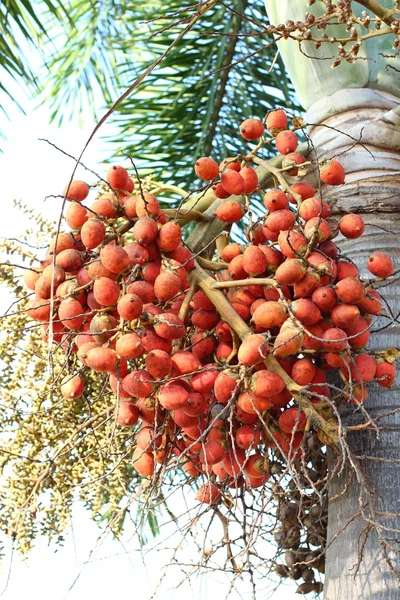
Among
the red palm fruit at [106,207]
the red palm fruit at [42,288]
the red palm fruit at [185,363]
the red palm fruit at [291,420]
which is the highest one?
the red palm fruit at [106,207]

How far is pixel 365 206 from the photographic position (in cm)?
126

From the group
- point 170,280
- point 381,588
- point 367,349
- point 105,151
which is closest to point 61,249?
point 170,280

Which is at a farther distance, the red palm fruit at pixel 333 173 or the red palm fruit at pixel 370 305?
the red palm fruit at pixel 333 173

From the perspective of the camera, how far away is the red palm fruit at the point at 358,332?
39.3 inches

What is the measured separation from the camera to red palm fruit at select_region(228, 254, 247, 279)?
1067 mm

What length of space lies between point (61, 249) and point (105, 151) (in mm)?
1477

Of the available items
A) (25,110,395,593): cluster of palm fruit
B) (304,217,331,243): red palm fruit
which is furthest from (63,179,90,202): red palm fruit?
(304,217,331,243): red palm fruit

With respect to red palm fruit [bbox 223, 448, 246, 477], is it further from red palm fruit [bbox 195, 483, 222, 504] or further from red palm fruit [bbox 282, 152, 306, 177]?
red palm fruit [bbox 282, 152, 306, 177]

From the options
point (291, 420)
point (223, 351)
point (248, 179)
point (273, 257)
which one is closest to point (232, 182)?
point (248, 179)

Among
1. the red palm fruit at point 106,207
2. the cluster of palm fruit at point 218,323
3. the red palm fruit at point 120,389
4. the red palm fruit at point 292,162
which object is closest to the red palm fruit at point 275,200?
the cluster of palm fruit at point 218,323

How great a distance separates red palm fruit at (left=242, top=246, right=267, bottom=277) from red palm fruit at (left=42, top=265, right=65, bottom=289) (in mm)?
241

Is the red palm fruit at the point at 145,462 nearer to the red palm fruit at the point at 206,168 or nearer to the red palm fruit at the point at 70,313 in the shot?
the red palm fruit at the point at 70,313

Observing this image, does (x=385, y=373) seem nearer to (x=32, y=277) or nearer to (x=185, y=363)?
(x=185, y=363)

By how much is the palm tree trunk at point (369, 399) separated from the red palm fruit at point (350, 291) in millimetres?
157
